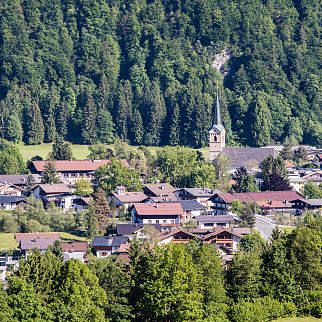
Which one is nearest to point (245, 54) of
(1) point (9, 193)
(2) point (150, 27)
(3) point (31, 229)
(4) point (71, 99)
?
(2) point (150, 27)

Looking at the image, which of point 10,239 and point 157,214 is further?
point 157,214

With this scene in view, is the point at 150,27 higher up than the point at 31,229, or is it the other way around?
the point at 150,27

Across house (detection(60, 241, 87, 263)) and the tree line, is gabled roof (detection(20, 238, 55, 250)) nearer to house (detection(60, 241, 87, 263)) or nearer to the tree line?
house (detection(60, 241, 87, 263))

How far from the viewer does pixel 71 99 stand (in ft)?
352

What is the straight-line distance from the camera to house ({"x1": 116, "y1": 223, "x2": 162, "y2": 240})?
56963 millimetres

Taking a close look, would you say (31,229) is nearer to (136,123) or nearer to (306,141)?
(136,123)

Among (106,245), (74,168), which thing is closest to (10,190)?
(74,168)

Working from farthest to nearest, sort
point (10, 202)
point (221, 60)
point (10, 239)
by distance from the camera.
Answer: point (221, 60), point (10, 202), point (10, 239)

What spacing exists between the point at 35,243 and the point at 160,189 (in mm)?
17789

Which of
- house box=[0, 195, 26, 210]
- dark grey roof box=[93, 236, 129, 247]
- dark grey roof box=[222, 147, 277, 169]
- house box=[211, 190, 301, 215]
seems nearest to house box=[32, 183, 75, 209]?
house box=[0, 195, 26, 210]

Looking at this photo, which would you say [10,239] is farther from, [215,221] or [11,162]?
[11,162]

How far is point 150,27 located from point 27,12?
12.2m

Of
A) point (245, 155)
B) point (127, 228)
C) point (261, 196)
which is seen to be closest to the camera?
point (127, 228)

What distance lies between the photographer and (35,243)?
53.2m
